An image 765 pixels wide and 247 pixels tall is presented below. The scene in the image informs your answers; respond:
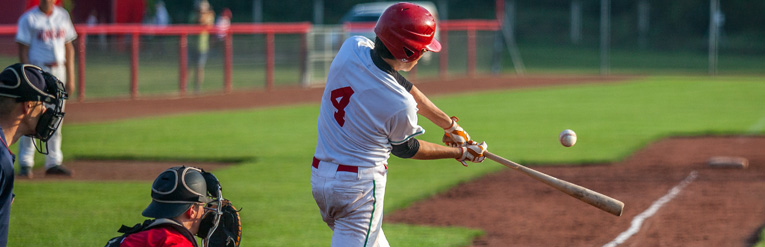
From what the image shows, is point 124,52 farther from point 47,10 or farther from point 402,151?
point 402,151

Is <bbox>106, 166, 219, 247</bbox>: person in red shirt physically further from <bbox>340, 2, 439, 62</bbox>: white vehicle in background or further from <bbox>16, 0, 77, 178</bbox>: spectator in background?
<bbox>340, 2, 439, 62</bbox>: white vehicle in background

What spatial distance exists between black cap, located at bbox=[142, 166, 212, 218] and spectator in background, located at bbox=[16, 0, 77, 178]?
688cm

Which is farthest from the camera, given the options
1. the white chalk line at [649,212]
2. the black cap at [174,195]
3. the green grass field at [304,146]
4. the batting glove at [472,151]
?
the green grass field at [304,146]

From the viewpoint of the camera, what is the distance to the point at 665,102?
2058 centimetres

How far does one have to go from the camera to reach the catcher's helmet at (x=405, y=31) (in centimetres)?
444

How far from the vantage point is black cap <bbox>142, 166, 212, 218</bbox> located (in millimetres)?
3951

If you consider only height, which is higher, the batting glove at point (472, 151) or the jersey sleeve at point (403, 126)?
the jersey sleeve at point (403, 126)

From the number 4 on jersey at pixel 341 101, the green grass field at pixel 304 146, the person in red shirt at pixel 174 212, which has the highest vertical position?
the number 4 on jersey at pixel 341 101

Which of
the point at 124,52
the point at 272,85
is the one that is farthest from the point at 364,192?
the point at 272,85

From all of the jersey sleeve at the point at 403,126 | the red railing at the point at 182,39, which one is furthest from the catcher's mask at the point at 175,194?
the red railing at the point at 182,39

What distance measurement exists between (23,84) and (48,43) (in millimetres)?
7299

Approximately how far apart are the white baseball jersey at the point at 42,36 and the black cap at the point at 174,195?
7.33m

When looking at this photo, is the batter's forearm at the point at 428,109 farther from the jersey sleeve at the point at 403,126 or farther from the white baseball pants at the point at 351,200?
the white baseball pants at the point at 351,200

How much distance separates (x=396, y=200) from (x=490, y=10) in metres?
42.2
